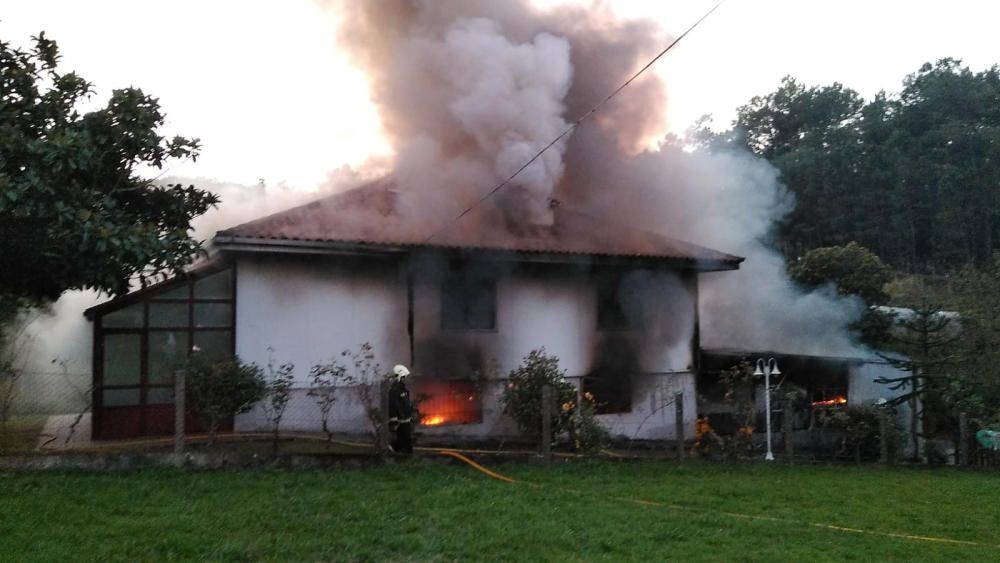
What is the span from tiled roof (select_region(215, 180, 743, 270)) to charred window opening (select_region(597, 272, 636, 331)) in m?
0.71

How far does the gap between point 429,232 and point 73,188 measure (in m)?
6.39

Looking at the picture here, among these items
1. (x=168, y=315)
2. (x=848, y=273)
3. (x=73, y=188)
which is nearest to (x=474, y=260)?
(x=168, y=315)

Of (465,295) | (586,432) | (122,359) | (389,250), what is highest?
(389,250)

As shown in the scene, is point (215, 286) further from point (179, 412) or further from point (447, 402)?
point (447, 402)

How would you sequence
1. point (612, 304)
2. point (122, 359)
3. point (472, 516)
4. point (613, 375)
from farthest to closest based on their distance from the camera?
1. point (612, 304)
2. point (613, 375)
3. point (122, 359)
4. point (472, 516)

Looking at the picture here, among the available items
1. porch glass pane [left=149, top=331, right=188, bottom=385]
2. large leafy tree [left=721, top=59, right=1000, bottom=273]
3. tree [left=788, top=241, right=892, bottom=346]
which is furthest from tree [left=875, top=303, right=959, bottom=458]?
large leafy tree [left=721, top=59, right=1000, bottom=273]

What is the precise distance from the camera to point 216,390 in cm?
1091

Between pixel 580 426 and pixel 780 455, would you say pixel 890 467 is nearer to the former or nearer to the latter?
pixel 780 455

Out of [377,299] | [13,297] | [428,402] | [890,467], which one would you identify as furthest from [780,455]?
[13,297]

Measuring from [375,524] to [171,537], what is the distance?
171 cm

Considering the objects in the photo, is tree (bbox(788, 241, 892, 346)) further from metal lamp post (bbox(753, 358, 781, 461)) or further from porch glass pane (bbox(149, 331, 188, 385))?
porch glass pane (bbox(149, 331, 188, 385))

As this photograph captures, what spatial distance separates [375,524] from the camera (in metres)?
7.30

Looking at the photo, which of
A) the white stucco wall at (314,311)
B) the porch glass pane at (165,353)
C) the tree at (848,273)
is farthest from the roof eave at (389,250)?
the tree at (848,273)

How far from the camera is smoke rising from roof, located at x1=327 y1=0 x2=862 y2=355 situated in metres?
15.1
